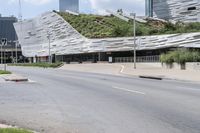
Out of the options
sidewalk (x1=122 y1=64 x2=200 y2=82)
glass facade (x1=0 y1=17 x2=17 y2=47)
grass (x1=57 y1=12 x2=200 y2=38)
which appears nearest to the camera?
sidewalk (x1=122 y1=64 x2=200 y2=82)

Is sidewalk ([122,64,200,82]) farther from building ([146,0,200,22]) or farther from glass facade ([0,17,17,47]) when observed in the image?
glass facade ([0,17,17,47])

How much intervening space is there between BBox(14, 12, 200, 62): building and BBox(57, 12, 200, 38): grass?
6.50 ft

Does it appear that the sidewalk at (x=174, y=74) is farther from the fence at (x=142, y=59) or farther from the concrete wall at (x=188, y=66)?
the fence at (x=142, y=59)

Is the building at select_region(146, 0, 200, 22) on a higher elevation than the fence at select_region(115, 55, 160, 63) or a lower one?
higher

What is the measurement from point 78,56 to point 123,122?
92864mm

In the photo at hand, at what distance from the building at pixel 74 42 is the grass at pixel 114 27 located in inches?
78.0

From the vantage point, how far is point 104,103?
16.9 meters

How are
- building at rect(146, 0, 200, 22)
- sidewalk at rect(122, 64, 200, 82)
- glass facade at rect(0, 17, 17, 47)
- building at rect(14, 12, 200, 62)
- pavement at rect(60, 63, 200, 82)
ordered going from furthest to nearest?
glass facade at rect(0, 17, 17, 47) < building at rect(146, 0, 200, 22) < building at rect(14, 12, 200, 62) < pavement at rect(60, 63, 200, 82) < sidewalk at rect(122, 64, 200, 82)

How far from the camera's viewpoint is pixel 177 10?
103m

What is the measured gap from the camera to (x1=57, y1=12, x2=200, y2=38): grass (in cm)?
8675

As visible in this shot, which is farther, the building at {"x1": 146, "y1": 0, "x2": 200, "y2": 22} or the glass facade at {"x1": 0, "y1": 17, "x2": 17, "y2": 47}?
the glass facade at {"x1": 0, "y1": 17, "x2": 17, "y2": 47}

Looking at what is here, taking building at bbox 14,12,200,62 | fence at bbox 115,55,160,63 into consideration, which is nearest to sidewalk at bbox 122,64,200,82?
building at bbox 14,12,200,62

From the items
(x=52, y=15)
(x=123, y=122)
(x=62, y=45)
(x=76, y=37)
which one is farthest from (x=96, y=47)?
(x=123, y=122)

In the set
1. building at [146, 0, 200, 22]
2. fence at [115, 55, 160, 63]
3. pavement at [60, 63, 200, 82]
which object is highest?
building at [146, 0, 200, 22]
